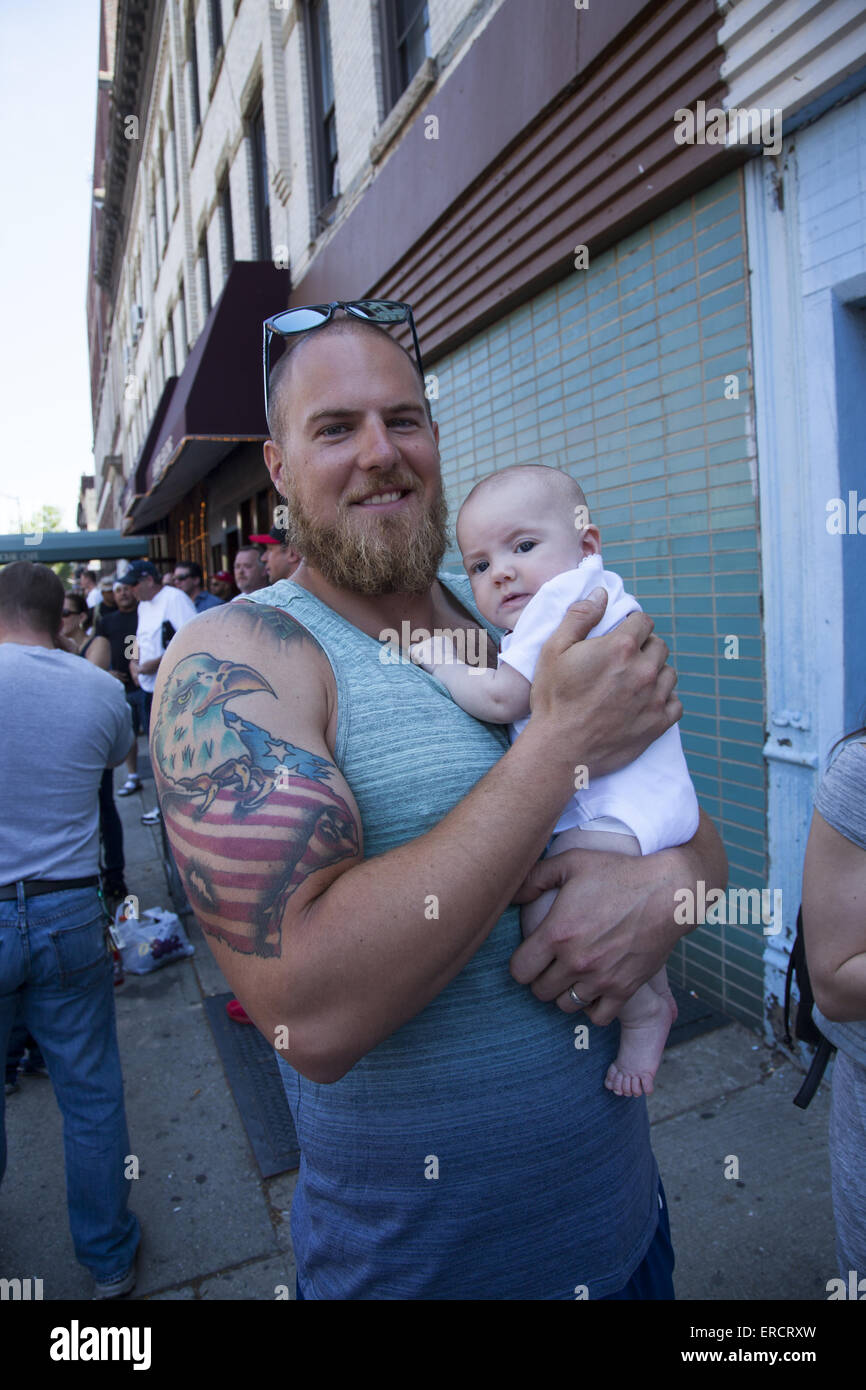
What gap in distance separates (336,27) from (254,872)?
9174 mm

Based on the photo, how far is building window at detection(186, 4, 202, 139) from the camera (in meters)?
14.4

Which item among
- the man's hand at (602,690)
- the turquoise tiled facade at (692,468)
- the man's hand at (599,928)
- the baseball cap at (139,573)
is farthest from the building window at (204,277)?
the man's hand at (599,928)

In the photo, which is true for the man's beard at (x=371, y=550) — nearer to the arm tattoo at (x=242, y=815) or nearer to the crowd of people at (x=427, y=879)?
the crowd of people at (x=427, y=879)

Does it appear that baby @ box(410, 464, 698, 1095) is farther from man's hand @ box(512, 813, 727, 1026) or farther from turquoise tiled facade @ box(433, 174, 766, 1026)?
turquoise tiled facade @ box(433, 174, 766, 1026)

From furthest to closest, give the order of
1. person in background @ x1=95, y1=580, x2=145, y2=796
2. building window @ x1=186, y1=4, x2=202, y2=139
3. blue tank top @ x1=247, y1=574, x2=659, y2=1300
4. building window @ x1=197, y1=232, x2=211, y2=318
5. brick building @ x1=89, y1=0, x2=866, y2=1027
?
building window @ x1=197, y1=232, x2=211, y2=318 → building window @ x1=186, y1=4, x2=202, y2=139 → person in background @ x1=95, y1=580, x2=145, y2=796 → brick building @ x1=89, y1=0, x2=866, y2=1027 → blue tank top @ x1=247, y1=574, x2=659, y2=1300

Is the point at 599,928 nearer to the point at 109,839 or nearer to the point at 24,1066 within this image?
the point at 24,1066

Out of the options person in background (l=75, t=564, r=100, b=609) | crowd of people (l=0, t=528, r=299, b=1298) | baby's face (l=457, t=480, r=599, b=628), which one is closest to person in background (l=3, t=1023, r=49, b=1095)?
crowd of people (l=0, t=528, r=299, b=1298)

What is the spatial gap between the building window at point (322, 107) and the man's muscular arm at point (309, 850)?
9.16 m

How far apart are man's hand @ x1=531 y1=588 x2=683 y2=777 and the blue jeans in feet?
7.62

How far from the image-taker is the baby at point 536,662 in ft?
5.28

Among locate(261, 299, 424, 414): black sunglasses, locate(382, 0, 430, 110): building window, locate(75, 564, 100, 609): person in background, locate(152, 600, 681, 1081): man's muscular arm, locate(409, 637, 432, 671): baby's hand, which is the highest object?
locate(382, 0, 430, 110): building window

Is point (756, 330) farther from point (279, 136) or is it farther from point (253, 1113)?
point (279, 136)

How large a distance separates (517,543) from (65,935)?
225 cm

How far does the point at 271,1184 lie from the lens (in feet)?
11.2
